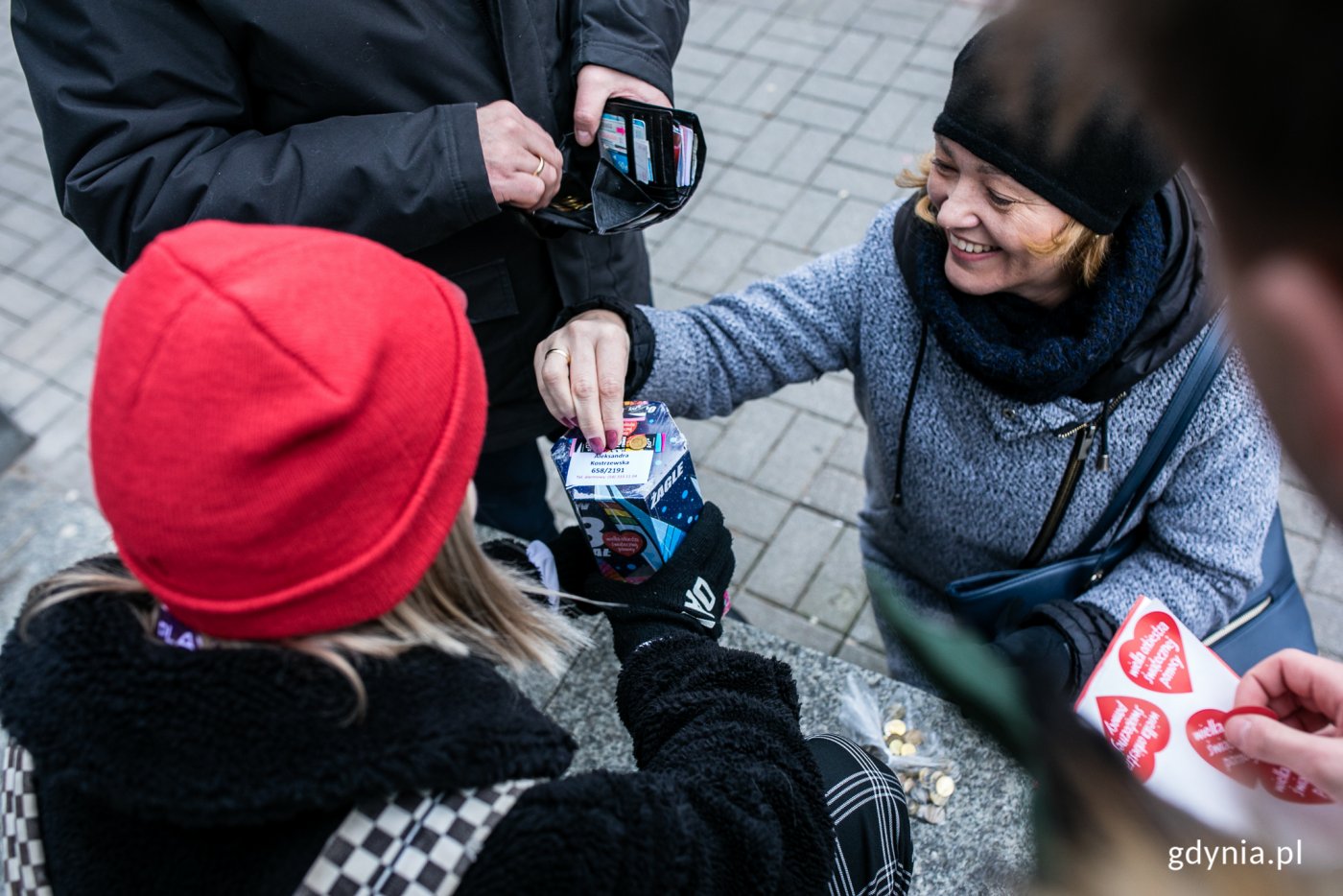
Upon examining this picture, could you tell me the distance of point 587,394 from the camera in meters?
1.63

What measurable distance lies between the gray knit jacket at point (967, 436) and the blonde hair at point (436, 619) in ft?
2.47

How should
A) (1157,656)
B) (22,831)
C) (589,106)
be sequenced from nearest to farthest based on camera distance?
(22,831) < (1157,656) < (589,106)

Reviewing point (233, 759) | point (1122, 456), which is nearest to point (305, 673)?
point (233, 759)

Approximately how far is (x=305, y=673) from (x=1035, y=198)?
4.36ft

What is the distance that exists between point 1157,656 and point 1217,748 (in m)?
0.15

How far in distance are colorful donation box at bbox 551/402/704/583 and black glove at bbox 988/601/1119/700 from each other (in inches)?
23.6

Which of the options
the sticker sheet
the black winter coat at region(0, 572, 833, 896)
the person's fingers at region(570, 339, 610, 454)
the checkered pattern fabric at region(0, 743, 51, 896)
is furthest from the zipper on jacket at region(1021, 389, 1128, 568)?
the checkered pattern fabric at region(0, 743, 51, 896)

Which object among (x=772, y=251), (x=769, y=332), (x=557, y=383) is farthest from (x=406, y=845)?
(x=772, y=251)

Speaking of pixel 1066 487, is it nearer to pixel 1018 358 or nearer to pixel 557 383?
pixel 1018 358

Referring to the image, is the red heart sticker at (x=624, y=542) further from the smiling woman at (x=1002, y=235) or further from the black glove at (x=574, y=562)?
the smiling woman at (x=1002, y=235)

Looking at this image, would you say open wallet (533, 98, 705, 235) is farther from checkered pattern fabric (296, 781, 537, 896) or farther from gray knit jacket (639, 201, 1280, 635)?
checkered pattern fabric (296, 781, 537, 896)

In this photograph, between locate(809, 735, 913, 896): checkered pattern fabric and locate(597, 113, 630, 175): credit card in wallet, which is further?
locate(597, 113, 630, 175): credit card in wallet

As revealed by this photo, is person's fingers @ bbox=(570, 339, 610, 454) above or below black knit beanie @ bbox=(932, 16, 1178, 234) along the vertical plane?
below

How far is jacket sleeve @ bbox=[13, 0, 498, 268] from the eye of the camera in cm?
159
